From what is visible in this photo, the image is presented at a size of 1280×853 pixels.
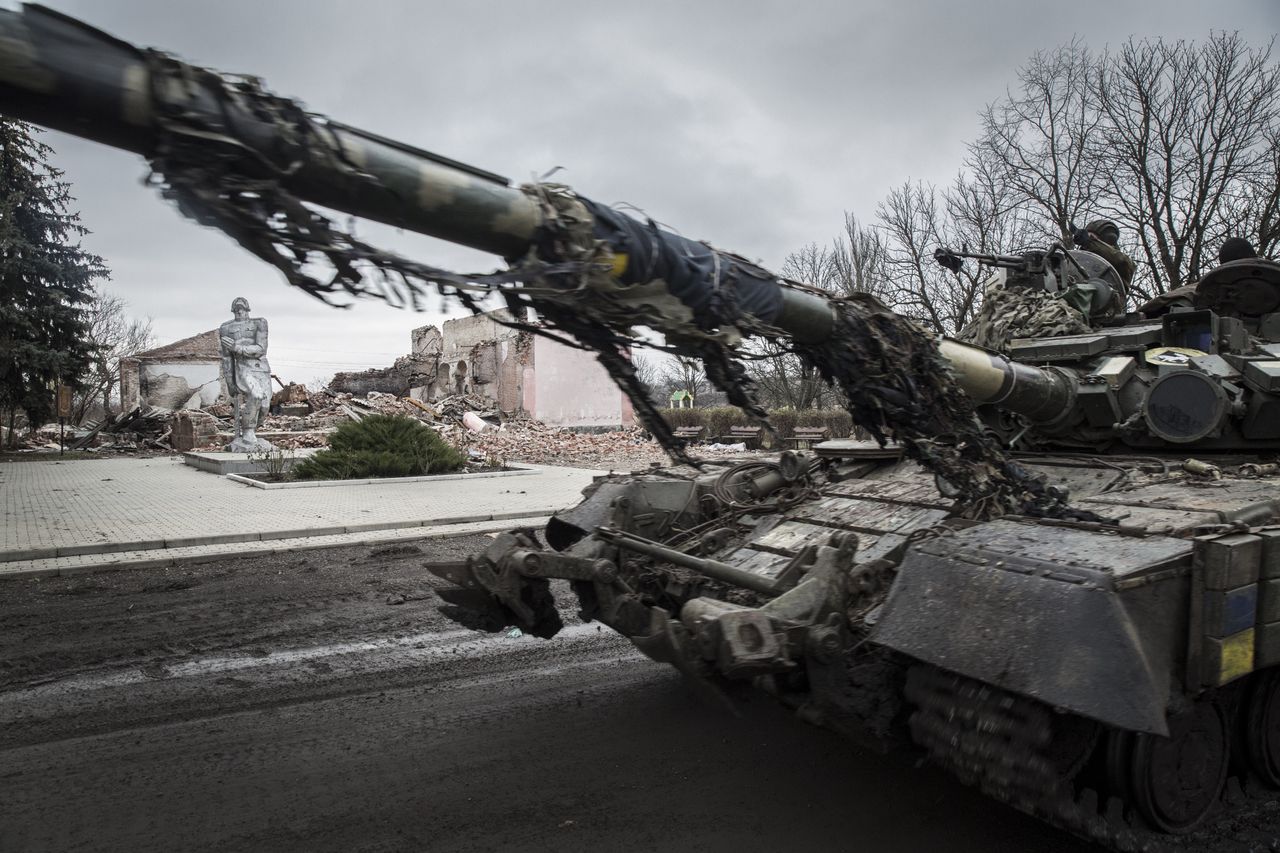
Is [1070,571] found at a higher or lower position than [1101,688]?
higher

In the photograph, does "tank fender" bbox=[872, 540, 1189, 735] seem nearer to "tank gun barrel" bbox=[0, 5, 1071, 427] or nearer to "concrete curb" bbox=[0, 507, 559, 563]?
"tank gun barrel" bbox=[0, 5, 1071, 427]

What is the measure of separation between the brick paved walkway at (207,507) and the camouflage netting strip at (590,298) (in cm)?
771

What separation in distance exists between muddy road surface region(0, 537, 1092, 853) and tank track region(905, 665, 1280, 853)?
359 millimetres

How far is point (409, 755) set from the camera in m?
4.25

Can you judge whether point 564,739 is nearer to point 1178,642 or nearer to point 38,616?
point 1178,642

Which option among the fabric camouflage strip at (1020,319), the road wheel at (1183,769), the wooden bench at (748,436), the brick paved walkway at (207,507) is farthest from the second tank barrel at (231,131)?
the wooden bench at (748,436)

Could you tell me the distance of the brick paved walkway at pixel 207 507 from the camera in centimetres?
971

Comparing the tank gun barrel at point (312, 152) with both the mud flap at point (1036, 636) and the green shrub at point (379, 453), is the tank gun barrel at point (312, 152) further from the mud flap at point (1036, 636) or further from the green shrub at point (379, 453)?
the green shrub at point (379, 453)

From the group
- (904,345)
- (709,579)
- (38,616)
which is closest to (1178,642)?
(904,345)

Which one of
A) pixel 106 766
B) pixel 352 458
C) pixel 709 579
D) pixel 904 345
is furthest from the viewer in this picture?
pixel 352 458

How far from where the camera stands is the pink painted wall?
107 ft

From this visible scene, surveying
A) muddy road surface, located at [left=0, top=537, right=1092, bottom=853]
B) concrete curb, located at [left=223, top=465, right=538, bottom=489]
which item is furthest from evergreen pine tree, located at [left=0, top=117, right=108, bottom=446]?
muddy road surface, located at [left=0, top=537, right=1092, bottom=853]

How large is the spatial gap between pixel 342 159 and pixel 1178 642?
298 centimetres

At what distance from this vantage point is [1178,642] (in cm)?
304
